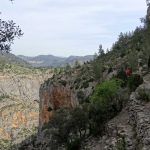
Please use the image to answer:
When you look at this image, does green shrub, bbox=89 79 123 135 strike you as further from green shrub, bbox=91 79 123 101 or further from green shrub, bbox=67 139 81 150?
green shrub, bbox=67 139 81 150

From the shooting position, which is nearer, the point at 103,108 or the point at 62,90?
the point at 103,108

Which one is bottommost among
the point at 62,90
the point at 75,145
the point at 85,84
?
the point at 75,145

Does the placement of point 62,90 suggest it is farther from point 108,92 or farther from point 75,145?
point 75,145

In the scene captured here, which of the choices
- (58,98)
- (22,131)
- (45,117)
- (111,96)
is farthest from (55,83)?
(22,131)

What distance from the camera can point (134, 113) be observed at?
2861 cm

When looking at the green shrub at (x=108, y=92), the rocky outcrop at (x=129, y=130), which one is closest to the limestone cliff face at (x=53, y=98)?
the green shrub at (x=108, y=92)

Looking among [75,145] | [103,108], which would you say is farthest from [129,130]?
[75,145]

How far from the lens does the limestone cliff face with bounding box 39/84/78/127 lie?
75250mm

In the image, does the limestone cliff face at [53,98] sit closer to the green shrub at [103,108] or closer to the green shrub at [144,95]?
the green shrub at [103,108]

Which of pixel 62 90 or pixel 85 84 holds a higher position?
pixel 85 84

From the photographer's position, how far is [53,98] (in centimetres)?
8169

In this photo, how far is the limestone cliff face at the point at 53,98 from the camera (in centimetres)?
7525

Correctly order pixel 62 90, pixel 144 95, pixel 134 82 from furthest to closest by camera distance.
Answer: pixel 62 90 < pixel 134 82 < pixel 144 95

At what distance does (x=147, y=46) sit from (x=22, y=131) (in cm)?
15351
